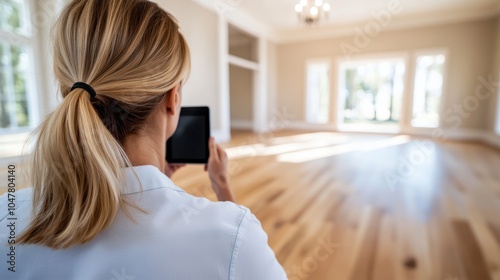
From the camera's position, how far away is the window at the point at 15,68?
2.85 m

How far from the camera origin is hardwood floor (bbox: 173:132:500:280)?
54.3 inches

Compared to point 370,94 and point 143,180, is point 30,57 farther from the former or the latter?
point 370,94

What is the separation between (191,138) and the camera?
813 millimetres

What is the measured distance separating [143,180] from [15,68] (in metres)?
3.75

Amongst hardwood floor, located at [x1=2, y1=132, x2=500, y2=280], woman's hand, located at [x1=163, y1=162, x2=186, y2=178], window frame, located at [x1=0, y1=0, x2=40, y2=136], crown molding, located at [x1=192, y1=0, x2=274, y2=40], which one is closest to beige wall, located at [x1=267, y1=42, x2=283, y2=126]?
crown molding, located at [x1=192, y1=0, x2=274, y2=40]

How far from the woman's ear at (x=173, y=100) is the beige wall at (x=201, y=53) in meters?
3.95

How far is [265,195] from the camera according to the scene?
2.36 m

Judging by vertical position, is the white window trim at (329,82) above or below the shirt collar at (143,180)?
above

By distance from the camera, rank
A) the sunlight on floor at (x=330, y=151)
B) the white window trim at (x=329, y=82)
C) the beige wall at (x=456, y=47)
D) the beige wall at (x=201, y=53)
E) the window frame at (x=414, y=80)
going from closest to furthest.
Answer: the sunlight on floor at (x=330, y=151) < the beige wall at (x=201, y=53) < the beige wall at (x=456, y=47) < the window frame at (x=414, y=80) < the white window trim at (x=329, y=82)

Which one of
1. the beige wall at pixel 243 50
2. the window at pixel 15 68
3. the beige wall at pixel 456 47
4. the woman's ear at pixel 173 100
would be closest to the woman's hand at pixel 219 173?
the woman's ear at pixel 173 100

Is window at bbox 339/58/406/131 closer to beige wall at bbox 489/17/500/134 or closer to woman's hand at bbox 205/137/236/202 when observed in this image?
beige wall at bbox 489/17/500/134

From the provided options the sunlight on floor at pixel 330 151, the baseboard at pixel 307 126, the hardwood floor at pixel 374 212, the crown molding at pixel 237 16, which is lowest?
the hardwood floor at pixel 374 212

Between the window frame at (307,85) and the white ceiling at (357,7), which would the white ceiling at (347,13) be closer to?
the white ceiling at (357,7)

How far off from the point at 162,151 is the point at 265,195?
6.27 ft
